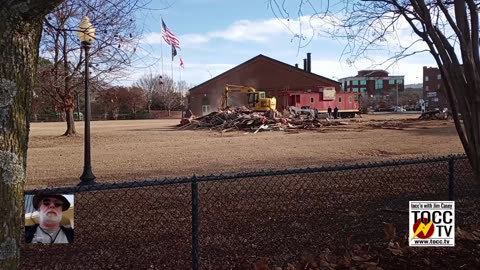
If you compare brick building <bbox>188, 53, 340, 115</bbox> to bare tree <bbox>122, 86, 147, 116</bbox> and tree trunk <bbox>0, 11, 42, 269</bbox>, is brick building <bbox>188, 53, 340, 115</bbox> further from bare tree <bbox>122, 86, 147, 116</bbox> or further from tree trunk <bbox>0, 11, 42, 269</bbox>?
tree trunk <bbox>0, 11, 42, 269</bbox>

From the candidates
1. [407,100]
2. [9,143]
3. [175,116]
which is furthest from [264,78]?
[9,143]

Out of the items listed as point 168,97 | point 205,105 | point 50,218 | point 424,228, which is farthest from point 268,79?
point 50,218

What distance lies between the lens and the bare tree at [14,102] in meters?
1.99

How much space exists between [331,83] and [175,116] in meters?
33.3

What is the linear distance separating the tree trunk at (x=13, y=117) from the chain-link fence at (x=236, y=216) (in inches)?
46.0

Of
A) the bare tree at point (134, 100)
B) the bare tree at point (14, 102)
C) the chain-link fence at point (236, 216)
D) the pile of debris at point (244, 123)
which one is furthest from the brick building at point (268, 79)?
the bare tree at point (14, 102)

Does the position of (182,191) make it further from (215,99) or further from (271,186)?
(215,99)

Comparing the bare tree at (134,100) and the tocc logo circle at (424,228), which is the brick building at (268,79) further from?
the tocc logo circle at (424,228)

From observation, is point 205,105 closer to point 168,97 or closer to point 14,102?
point 168,97

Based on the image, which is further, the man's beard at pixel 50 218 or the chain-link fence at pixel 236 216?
the chain-link fence at pixel 236 216

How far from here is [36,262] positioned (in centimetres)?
410

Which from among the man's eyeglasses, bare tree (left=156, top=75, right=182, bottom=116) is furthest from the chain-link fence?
bare tree (left=156, top=75, right=182, bottom=116)

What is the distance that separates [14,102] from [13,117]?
0.07 m

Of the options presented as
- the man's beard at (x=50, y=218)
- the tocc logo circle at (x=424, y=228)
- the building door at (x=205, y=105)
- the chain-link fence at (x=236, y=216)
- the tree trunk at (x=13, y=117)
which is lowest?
the chain-link fence at (x=236, y=216)
